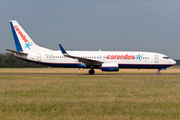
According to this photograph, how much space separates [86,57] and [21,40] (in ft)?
37.8

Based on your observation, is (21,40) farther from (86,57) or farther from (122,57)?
(122,57)

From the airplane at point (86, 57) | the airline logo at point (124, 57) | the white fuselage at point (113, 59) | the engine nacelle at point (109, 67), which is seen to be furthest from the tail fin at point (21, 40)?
the airline logo at point (124, 57)

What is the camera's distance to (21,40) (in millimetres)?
40312

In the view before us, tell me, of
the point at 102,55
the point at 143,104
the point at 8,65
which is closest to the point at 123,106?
the point at 143,104

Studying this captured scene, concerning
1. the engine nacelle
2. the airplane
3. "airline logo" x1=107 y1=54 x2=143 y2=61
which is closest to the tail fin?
the airplane

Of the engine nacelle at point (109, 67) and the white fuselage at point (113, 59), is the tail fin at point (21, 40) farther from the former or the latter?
the engine nacelle at point (109, 67)

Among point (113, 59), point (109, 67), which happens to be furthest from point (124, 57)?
point (109, 67)

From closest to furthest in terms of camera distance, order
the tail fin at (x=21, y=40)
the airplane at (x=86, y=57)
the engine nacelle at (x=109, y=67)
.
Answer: the engine nacelle at (x=109, y=67) < the airplane at (x=86, y=57) < the tail fin at (x=21, y=40)

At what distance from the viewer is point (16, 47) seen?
4022 centimetres

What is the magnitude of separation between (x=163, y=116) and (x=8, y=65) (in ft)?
306

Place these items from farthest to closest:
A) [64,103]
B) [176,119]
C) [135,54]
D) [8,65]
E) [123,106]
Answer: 1. [8,65]
2. [135,54]
3. [64,103]
4. [123,106]
5. [176,119]

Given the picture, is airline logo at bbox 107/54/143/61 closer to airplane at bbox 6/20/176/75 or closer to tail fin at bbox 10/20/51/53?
airplane at bbox 6/20/176/75

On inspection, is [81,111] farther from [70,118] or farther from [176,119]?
[176,119]

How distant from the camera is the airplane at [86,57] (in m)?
38.6
